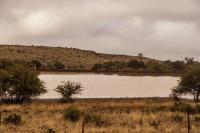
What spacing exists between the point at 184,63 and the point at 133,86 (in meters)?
59.6

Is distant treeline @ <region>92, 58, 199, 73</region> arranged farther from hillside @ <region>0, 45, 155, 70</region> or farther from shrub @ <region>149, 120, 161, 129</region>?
shrub @ <region>149, 120, 161, 129</region>

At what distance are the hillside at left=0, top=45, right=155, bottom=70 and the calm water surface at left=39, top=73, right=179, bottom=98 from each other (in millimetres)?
42639

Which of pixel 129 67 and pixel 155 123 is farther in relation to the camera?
pixel 129 67

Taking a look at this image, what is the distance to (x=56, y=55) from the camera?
14138 cm

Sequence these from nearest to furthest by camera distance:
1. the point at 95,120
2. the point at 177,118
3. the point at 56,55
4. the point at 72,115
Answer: the point at 95,120, the point at 72,115, the point at 177,118, the point at 56,55

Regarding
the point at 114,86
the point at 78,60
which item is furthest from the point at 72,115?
the point at 78,60

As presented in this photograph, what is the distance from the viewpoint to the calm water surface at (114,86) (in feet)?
222

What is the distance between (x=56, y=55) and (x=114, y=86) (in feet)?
232

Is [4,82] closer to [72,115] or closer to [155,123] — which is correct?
[72,115]

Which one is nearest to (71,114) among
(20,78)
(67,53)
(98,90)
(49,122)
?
(49,122)

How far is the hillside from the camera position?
12588 cm

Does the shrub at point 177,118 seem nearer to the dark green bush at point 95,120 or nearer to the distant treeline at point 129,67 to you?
the dark green bush at point 95,120

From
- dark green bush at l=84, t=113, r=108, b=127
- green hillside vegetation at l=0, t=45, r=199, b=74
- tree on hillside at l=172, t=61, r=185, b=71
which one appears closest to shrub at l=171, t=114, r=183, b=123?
dark green bush at l=84, t=113, r=108, b=127

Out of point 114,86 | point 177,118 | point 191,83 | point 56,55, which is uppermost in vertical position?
point 56,55
